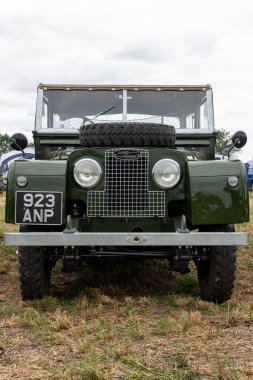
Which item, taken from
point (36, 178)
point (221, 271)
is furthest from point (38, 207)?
point (221, 271)

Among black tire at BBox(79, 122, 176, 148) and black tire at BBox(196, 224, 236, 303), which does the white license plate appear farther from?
black tire at BBox(196, 224, 236, 303)

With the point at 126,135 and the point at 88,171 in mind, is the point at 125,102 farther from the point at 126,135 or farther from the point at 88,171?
the point at 88,171

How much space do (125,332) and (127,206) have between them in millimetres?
1002

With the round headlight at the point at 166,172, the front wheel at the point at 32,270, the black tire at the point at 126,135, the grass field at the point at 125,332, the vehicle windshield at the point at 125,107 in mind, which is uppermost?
the vehicle windshield at the point at 125,107

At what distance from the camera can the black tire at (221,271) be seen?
3553 millimetres

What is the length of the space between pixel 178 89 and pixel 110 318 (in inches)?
122

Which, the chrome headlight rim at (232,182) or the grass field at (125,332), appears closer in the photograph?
the grass field at (125,332)

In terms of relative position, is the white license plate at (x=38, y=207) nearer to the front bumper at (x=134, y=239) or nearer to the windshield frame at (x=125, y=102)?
the front bumper at (x=134, y=239)

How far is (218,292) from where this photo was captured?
3.61 meters

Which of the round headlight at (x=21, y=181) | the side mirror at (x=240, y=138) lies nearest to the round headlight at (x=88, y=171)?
the round headlight at (x=21, y=181)

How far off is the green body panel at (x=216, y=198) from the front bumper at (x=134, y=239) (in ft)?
0.50

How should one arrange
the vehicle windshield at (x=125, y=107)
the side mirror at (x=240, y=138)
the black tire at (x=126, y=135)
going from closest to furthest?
the black tire at (x=126, y=135) → the side mirror at (x=240, y=138) → the vehicle windshield at (x=125, y=107)

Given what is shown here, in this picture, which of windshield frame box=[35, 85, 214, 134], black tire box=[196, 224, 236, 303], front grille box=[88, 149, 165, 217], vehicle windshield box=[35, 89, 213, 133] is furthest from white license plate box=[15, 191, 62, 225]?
vehicle windshield box=[35, 89, 213, 133]

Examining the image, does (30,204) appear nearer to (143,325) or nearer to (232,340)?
(143,325)
